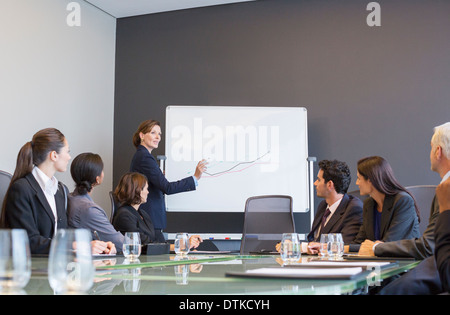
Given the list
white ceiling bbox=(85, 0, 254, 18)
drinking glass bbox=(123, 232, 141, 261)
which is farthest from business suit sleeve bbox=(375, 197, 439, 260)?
white ceiling bbox=(85, 0, 254, 18)

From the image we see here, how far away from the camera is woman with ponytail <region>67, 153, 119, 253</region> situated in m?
3.10

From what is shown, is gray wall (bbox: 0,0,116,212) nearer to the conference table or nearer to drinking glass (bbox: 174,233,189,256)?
drinking glass (bbox: 174,233,189,256)

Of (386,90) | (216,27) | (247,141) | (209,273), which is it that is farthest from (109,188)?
(209,273)

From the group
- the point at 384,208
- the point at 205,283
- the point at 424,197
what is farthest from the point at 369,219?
the point at 205,283

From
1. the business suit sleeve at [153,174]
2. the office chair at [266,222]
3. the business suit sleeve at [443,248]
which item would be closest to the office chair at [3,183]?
the business suit sleeve at [153,174]

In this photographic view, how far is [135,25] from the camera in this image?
20.6 ft

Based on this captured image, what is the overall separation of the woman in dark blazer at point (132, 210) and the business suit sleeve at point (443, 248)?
209 centimetres

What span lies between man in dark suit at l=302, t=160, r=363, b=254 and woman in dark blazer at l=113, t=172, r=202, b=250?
1080 mm

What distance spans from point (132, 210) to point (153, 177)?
1080mm

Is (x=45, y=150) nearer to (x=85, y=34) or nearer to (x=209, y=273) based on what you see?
(x=209, y=273)

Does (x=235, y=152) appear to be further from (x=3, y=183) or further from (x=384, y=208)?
(x=3, y=183)

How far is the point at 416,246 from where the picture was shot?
7.54ft

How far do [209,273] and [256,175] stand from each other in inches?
157

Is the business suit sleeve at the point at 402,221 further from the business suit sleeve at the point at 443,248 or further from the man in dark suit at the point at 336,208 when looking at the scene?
the business suit sleeve at the point at 443,248
